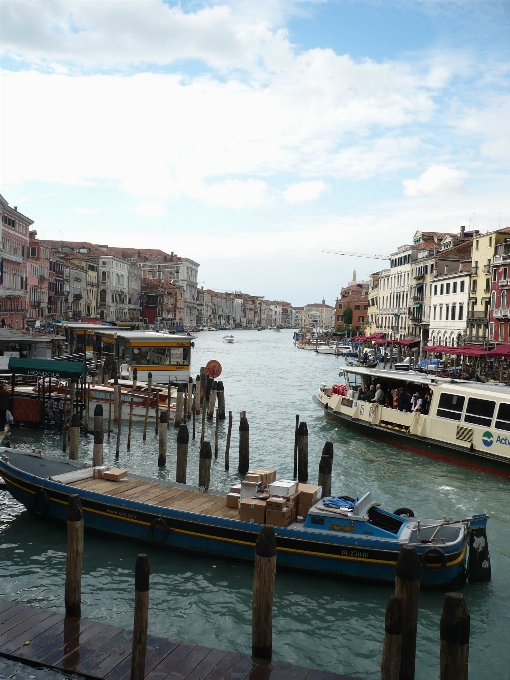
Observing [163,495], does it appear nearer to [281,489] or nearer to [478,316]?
[281,489]

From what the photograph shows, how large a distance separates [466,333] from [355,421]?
29225 millimetres

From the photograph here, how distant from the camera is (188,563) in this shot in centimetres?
1053

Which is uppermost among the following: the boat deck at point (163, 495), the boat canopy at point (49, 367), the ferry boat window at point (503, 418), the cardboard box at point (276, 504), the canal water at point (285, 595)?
the boat canopy at point (49, 367)

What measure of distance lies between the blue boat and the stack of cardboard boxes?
0.49 feet

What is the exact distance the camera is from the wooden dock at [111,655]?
6887 mm

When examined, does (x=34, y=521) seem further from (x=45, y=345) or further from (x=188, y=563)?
(x=45, y=345)

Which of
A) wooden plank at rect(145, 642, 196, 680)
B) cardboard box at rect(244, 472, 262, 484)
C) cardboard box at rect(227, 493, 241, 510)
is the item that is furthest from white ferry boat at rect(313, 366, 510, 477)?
wooden plank at rect(145, 642, 196, 680)

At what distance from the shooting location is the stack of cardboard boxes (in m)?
10.2

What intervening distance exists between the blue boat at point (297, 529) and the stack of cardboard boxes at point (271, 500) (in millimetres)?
150

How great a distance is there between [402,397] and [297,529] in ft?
36.8

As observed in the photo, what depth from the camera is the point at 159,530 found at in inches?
423

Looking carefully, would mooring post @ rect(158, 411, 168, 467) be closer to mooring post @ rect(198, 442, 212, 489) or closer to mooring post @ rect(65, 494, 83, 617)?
mooring post @ rect(198, 442, 212, 489)

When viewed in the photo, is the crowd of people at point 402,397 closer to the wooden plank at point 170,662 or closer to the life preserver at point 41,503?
the life preserver at point 41,503

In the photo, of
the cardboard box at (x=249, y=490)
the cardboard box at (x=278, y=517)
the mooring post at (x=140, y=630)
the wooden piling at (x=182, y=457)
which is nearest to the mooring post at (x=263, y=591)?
the mooring post at (x=140, y=630)
